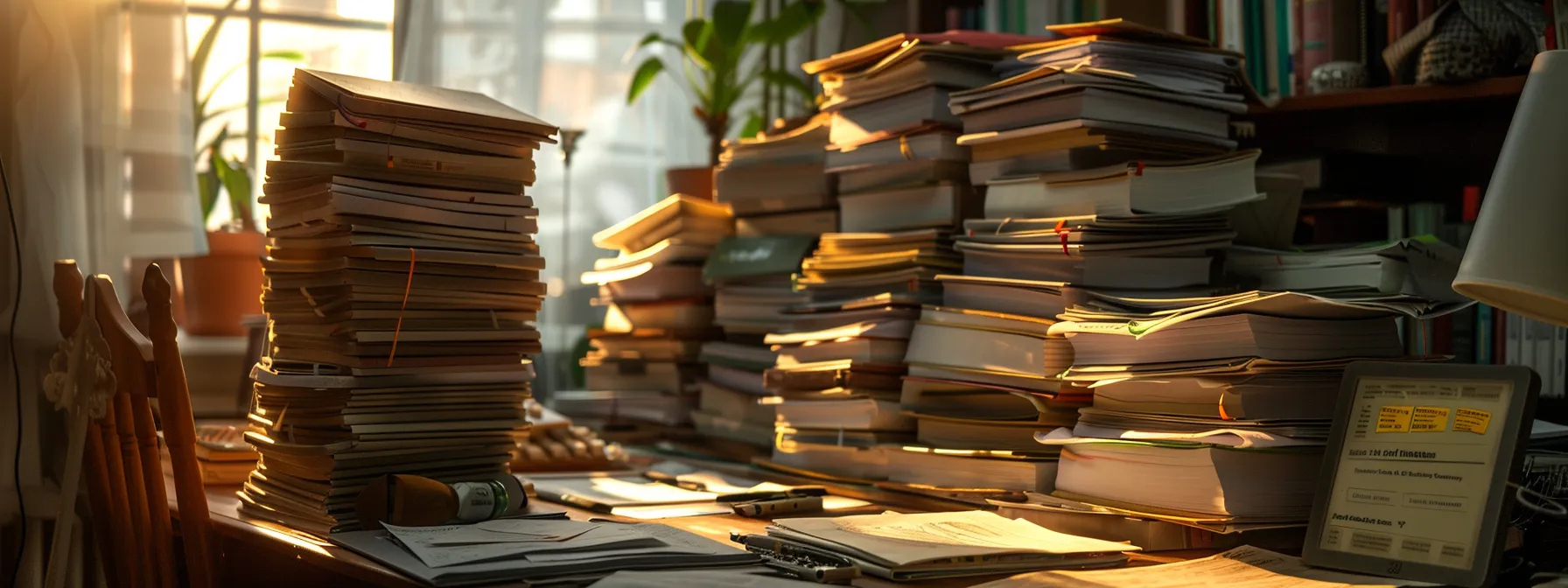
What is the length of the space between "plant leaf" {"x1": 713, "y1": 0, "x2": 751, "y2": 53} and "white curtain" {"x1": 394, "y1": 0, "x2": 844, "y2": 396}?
1.26 ft

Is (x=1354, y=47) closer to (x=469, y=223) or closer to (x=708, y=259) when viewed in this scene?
(x=708, y=259)

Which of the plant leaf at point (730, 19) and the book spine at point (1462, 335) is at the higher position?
the plant leaf at point (730, 19)

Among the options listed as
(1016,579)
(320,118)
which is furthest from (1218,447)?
(320,118)

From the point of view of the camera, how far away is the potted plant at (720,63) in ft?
9.38

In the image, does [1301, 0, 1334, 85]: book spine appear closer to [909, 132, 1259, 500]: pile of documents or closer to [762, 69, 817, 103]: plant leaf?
[909, 132, 1259, 500]: pile of documents

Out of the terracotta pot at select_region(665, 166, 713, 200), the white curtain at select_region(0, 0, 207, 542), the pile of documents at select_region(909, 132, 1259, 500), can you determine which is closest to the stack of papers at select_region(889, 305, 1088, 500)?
the pile of documents at select_region(909, 132, 1259, 500)

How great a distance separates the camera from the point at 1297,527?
1.35 metres

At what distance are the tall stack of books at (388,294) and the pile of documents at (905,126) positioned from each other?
1.59ft

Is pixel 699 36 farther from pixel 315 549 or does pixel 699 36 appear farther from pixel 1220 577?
pixel 1220 577

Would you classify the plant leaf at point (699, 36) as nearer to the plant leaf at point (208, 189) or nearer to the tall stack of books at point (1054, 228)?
the plant leaf at point (208, 189)

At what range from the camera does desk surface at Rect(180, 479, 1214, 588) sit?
49.8 inches

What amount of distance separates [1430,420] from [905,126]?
816mm

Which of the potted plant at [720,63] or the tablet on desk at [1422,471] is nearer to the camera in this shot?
the tablet on desk at [1422,471]

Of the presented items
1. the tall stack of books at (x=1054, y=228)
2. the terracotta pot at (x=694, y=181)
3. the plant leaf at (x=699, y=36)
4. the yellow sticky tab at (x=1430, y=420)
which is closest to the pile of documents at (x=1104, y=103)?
the tall stack of books at (x=1054, y=228)
